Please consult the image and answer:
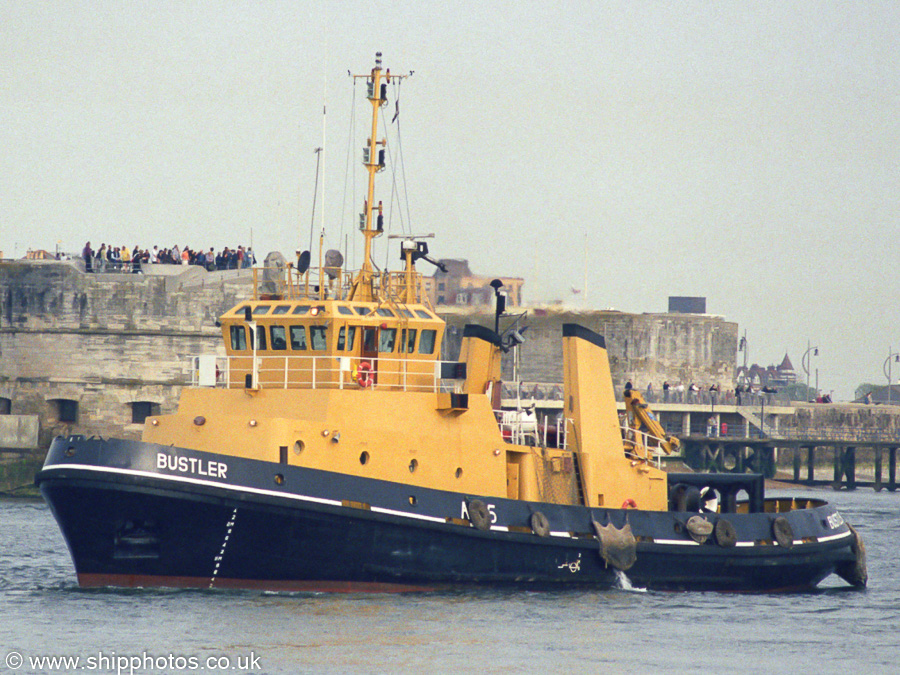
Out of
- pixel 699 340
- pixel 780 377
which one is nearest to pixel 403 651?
pixel 699 340

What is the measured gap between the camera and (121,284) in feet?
157

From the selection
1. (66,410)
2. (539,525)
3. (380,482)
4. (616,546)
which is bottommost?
(616,546)

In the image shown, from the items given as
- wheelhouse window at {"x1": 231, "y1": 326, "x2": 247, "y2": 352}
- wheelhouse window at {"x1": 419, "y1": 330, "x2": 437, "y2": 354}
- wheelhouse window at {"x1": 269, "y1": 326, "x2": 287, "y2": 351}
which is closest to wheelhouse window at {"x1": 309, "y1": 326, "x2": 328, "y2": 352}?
wheelhouse window at {"x1": 269, "y1": 326, "x2": 287, "y2": 351}

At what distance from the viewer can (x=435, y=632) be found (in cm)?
1798

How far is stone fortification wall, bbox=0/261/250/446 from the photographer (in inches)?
1884

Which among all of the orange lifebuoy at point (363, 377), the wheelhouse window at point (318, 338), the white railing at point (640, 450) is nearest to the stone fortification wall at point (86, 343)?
the white railing at point (640, 450)

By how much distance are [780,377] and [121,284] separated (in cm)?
10202

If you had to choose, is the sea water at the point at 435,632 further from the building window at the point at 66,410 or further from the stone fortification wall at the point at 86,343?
the building window at the point at 66,410

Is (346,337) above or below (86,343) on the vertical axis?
below

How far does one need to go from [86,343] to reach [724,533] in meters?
30.2

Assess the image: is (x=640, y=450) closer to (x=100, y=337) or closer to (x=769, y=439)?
(x=100, y=337)

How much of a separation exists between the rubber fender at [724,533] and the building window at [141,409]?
2895 cm

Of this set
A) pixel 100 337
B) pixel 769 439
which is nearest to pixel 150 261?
pixel 100 337

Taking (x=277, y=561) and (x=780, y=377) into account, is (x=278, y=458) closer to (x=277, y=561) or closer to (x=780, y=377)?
(x=277, y=561)
